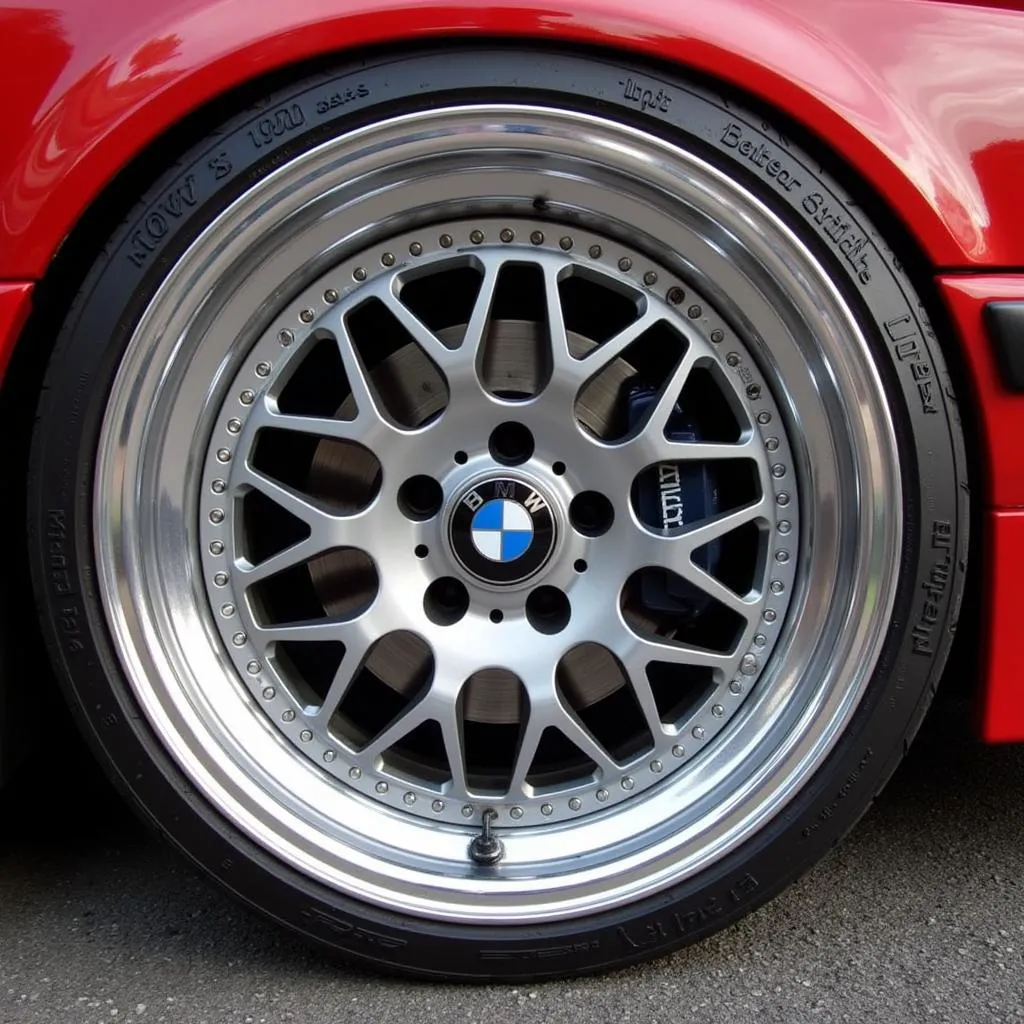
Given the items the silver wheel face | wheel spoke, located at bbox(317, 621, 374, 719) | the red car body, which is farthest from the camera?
wheel spoke, located at bbox(317, 621, 374, 719)

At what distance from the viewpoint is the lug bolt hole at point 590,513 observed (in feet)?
4.67

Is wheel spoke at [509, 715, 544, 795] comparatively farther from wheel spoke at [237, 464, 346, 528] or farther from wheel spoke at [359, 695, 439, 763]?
wheel spoke at [237, 464, 346, 528]

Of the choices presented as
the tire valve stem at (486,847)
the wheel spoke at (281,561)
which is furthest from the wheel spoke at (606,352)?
the tire valve stem at (486,847)

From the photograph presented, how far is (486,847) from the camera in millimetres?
1403

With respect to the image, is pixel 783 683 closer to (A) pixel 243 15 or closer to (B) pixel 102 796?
Answer: (A) pixel 243 15

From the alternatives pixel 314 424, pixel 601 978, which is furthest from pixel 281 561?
pixel 601 978

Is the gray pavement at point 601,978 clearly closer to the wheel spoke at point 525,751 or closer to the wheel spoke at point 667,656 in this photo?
the wheel spoke at point 525,751

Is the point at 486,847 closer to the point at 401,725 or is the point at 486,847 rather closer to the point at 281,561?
the point at 401,725

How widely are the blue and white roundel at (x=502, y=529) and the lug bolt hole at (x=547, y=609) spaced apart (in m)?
0.09

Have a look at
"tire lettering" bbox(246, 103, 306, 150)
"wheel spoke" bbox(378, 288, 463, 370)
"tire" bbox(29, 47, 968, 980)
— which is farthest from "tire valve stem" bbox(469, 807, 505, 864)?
"tire lettering" bbox(246, 103, 306, 150)

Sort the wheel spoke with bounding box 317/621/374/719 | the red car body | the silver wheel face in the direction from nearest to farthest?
1. the red car body
2. the silver wheel face
3. the wheel spoke with bounding box 317/621/374/719

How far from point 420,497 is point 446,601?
160 mm

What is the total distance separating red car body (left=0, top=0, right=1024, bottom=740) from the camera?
47.4 inches

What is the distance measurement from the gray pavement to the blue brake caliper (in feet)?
1.62
